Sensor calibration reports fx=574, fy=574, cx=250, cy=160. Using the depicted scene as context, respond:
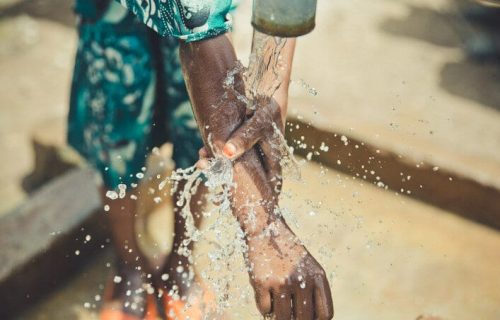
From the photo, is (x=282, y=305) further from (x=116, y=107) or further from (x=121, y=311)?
(x=121, y=311)

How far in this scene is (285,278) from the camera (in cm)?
145

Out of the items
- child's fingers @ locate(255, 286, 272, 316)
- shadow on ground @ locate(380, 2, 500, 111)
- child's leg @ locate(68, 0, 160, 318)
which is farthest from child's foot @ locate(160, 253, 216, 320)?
shadow on ground @ locate(380, 2, 500, 111)

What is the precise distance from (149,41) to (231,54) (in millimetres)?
538

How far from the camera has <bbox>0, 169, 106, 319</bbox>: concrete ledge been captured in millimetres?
2240

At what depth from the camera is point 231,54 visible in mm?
1529

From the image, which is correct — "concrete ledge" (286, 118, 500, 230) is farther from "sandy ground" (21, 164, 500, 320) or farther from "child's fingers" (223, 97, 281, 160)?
"child's fingers" (223, 97, 281, 160)

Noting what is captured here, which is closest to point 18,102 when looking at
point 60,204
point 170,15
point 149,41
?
point 60,204

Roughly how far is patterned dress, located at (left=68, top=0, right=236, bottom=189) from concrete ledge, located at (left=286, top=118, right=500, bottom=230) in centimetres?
100

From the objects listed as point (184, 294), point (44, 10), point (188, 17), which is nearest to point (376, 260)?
point (184, 294)

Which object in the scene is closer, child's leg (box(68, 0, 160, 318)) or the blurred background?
child's leg (box(68, 0, 160, 318))

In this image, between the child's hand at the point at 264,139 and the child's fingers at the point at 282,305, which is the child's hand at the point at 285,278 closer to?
the child's fingers at the point at 282,305

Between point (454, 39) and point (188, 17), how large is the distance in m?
3.13

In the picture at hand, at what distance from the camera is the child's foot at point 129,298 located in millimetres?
2350

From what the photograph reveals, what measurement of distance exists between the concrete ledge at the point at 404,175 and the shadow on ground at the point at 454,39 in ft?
2.68
